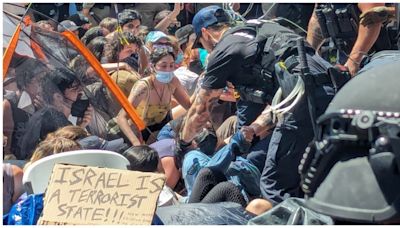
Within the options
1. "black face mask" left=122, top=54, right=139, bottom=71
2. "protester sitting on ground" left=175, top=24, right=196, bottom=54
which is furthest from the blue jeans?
"protester sitting on ground" left=175, top=24, right=196, bottom=54

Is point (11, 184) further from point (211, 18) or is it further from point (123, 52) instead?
point (123, 52)

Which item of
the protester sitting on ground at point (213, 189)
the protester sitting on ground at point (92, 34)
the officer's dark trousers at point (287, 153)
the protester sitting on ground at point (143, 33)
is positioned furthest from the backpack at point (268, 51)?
the protester sitting on ground at point (143, 33)

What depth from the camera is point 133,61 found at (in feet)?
27.2

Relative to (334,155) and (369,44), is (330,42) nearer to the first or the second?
(369,44)

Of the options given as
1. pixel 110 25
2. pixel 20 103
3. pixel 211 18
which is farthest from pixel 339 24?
pixel 110 25

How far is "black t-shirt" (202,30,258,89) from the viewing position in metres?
5.23

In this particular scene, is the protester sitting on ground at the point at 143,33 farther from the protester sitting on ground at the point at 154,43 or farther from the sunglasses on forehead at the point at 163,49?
the sunglasses on forehead at the point at 163,49

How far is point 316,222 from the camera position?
8.47 ft

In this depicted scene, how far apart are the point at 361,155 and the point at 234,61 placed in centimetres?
331

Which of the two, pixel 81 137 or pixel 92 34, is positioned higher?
pixel 81 137

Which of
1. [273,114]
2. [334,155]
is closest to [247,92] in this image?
[273,114]

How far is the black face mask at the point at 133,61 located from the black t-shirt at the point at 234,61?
9.08ft

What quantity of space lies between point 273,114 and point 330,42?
155cm

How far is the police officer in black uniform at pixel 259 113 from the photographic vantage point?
505 cm
